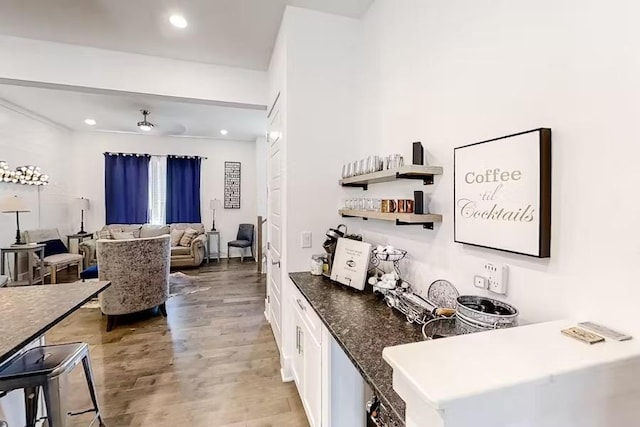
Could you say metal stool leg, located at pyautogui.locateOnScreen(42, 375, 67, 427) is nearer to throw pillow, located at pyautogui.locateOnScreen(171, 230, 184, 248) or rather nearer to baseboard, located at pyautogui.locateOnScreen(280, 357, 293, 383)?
baseboard, located at pyautogui.locateOnScreen(280, 357, 293, 383)

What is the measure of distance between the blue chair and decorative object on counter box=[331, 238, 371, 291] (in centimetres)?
492

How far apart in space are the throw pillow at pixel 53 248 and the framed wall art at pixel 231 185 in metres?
3.04

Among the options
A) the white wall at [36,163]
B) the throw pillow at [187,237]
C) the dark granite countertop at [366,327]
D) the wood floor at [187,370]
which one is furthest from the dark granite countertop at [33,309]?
the throw pillow at [187,237]

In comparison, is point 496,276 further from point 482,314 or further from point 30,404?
point 30,404

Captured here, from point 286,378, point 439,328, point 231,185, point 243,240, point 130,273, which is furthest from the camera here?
point 231,185

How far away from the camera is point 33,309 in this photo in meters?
1.35

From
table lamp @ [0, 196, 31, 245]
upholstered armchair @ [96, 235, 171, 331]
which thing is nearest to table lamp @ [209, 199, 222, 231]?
table lamp @ [0, 196, 31, 245]

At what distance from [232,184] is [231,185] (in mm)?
34

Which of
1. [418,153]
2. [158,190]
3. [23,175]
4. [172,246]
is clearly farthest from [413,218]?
[158,190]

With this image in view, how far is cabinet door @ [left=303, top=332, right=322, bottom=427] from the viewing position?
1.53 meters

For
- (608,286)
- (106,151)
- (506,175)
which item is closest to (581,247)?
(608,286)

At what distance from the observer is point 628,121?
31.6 inches

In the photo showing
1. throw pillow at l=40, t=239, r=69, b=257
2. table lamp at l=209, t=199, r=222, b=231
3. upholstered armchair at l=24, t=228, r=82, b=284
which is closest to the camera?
upholstered armchair at l=24, t=228, r=82, b=284

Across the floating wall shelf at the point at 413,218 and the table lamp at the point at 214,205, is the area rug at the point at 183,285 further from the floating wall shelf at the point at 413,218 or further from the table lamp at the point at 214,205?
the floating wall shelf at the point at 413,218
